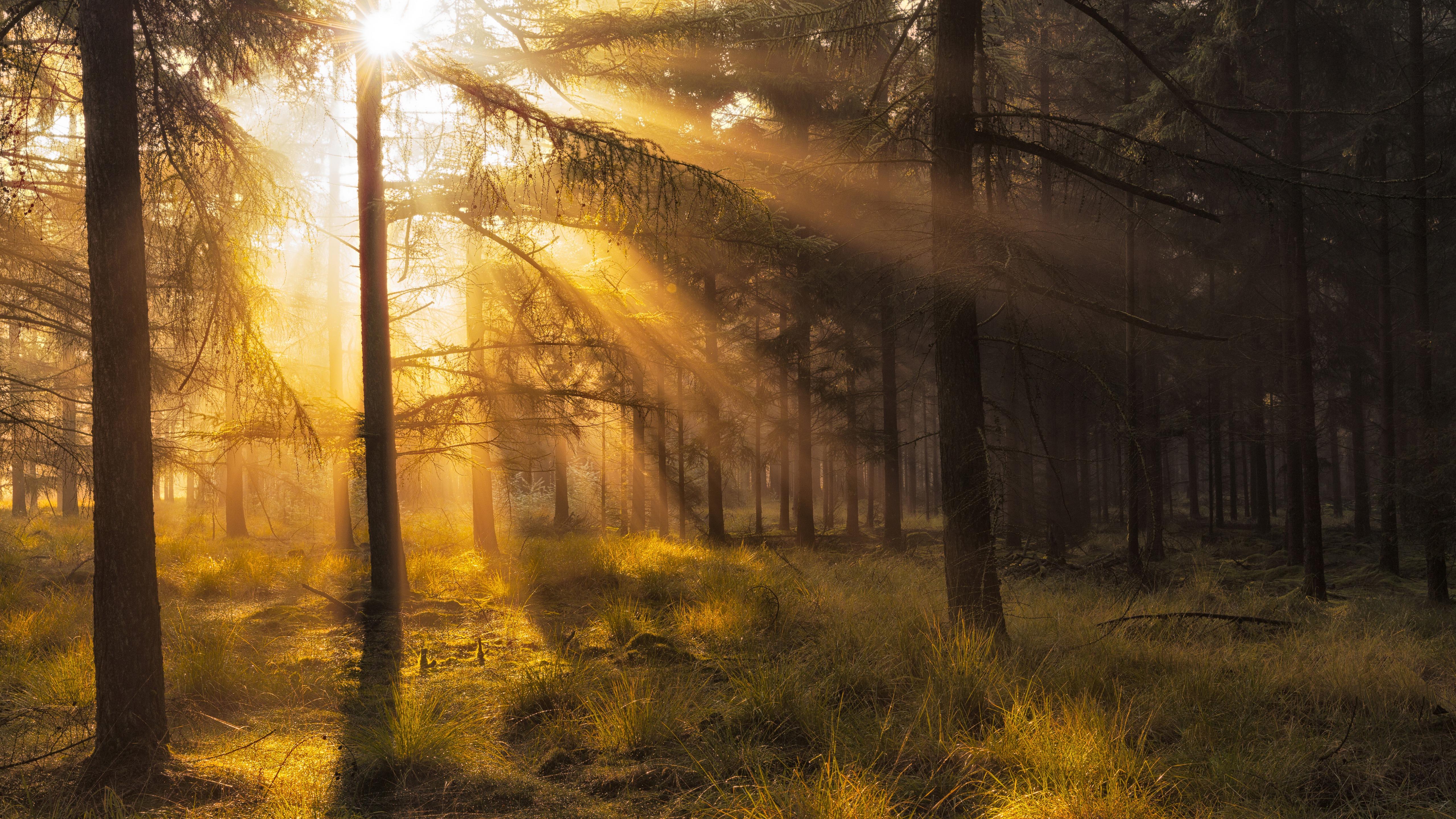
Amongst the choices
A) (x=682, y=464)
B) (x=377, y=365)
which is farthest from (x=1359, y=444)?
(x=377, y=365)

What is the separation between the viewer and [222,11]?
4902mm

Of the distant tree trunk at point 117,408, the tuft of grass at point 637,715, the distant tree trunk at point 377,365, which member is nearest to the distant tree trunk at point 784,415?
the distant tree trunk at point 377,365

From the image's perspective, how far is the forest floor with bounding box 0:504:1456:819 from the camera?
365cm

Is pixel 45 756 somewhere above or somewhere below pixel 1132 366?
below

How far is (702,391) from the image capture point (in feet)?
42.2

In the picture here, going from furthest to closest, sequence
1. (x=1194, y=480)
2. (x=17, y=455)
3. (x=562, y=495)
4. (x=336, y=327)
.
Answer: (x=1194, y=480)
(x=562, y=495)
(x=336, y=327)
(x=17, y=455)

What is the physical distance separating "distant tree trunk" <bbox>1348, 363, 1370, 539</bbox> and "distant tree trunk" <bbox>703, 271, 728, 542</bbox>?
16.8 meters

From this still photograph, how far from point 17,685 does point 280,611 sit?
2.97 metres

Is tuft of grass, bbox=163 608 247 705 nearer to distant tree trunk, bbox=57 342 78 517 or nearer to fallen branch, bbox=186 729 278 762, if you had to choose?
fallen branch, bbox=186 729 278 762

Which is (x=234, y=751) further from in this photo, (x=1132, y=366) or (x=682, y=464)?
(x=1132, y=366)

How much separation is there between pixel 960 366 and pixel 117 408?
570 cm

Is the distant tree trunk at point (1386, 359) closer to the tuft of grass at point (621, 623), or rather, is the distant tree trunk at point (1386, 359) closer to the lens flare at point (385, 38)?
the tuft of grass at point (621, 623)

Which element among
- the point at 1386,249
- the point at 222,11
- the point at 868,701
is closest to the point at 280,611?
the point at 222,11

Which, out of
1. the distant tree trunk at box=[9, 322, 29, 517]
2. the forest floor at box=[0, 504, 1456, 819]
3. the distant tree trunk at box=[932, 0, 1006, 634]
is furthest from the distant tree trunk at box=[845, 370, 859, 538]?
the distant tree trunk at box=[9, 322, 29, 517]
